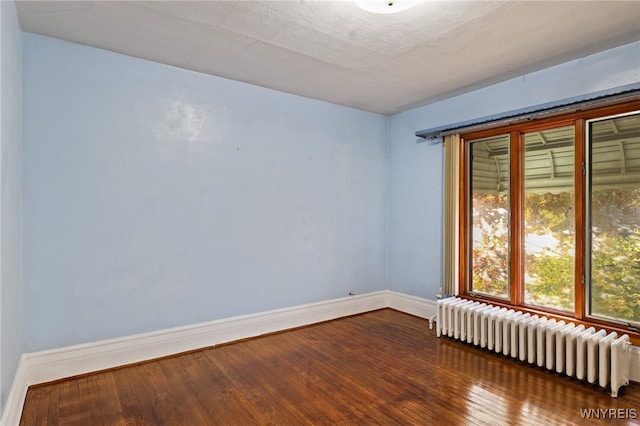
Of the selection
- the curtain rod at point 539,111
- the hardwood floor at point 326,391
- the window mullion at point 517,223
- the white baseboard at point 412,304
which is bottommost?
the hardwood floor at point 326,391

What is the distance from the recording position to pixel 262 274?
3961mm

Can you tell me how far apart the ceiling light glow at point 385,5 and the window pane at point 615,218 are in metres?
2.18

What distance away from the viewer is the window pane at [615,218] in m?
2.97

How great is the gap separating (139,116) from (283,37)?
1.51 meters

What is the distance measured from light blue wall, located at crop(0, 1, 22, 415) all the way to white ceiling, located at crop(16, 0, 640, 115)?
1.19 ft

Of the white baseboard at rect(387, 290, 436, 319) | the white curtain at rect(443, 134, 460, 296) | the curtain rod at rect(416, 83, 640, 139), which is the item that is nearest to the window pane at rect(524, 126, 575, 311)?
the curtain rod at rect(416, 83, 640, 139)

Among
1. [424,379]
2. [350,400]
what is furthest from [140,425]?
[424,379]

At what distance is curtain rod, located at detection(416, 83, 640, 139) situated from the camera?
2.82 metres

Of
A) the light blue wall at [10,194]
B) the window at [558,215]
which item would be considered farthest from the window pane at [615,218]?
the light blue wall at [10,194]

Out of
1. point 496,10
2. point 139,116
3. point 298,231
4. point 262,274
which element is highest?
point 496,10

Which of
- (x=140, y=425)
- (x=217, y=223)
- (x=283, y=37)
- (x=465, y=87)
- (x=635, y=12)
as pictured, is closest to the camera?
(x=140, y=425)

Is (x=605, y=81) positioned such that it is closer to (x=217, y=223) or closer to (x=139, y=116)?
(x=217, y=223)

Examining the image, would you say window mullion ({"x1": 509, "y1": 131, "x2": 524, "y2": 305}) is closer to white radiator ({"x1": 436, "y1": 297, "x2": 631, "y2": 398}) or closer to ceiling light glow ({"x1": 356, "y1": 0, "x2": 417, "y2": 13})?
white radiator ({"x1": 436, "y1": 297, "x2": 631, "y2": 398})

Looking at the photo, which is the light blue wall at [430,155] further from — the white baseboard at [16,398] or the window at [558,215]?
the white baseboard at [16,398]
